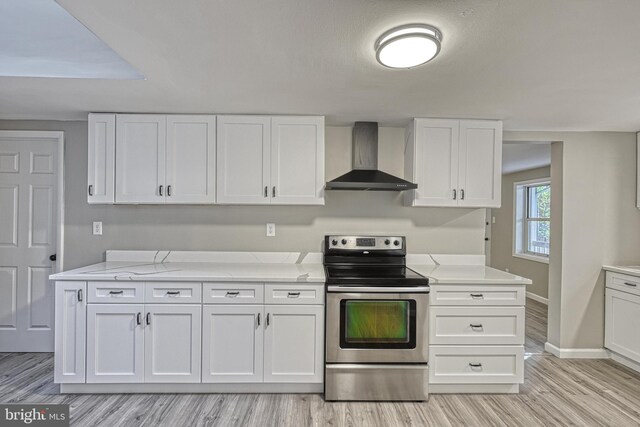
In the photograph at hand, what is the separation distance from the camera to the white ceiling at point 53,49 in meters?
2.05

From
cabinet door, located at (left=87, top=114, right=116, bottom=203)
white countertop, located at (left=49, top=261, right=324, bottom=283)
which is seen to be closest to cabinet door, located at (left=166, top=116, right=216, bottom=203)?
cabinet door, located at (left=87, top=114, right=116, bottom=203)

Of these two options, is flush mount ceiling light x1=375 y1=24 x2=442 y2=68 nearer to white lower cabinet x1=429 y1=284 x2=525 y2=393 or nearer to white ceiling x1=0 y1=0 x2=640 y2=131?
white ceiling x1=0 y1=0 x2=640 y2=131

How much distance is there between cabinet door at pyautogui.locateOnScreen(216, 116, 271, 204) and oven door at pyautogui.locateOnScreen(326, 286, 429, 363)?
1.11m

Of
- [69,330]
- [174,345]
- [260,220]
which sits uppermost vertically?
[260,220]

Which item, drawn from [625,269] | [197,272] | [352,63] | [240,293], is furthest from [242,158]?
[625,269]

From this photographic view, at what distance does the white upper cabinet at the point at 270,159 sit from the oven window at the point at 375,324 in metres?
0.96

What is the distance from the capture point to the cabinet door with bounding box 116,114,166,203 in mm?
2832

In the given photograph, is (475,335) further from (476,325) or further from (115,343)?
(115,343)

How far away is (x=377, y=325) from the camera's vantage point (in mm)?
2457

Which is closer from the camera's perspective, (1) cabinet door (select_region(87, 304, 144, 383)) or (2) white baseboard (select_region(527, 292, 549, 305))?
(1) cabinet door (select_region(87, 304, 144, 383))

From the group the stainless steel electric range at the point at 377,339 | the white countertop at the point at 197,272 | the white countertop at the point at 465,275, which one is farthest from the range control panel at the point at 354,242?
the stainless steel electric range at the point at 377,339

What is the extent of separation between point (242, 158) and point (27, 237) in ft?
7.08

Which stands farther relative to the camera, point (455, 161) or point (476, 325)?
point (455, 161)

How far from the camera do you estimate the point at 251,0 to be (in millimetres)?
1349
